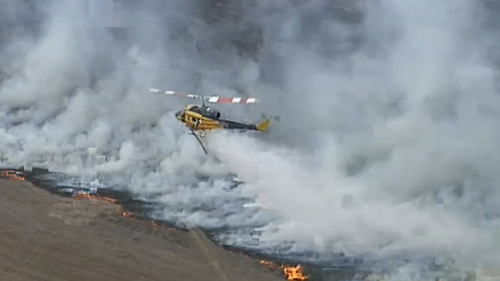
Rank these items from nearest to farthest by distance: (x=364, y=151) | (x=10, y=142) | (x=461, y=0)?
1. (x=364, y=151)
2. (x=10, y=142)
3. (x=461, y=0)

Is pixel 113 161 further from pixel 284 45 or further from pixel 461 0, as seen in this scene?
pixel 461 0

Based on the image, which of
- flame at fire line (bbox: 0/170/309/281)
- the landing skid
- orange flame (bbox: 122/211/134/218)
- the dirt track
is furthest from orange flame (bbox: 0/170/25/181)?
the landing skid

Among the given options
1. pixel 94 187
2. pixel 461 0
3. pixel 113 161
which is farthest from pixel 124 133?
pixel 461 0

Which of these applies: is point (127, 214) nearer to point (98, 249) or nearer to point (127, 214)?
point (127, 214)

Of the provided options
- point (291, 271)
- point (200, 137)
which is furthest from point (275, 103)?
point (291, 271)

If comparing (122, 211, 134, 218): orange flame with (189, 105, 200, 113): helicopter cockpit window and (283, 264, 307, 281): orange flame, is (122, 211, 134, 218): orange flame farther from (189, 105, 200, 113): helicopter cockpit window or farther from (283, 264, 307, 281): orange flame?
(283, 264, 307, 281): orange flame
